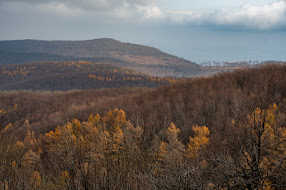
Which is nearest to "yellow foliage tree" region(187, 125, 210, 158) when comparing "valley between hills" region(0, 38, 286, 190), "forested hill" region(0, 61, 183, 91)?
"valley between hills" region(0, 38, 286, 190)

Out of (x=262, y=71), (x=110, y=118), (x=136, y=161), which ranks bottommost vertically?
(x=110, y=118)

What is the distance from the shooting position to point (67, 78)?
14300 centimetres

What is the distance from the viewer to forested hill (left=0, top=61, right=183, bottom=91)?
125m

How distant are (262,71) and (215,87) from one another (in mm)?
2826

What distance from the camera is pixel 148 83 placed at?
11800 centimetres

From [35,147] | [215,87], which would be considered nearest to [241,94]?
[215,87]

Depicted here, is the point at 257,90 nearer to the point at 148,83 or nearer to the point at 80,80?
the point at 148,83

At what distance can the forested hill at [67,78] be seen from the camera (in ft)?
410

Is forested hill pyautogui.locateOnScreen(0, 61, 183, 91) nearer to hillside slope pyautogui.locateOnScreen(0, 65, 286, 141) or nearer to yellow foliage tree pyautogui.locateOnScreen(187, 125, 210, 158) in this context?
hillside slope pyautogui.locateOnScreen(0, 65, 286, 141)

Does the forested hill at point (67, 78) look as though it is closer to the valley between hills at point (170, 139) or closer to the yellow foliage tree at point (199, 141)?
the valley between hills at point (170, 139)

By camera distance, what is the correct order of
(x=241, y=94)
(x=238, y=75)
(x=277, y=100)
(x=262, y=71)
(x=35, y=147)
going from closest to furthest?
(x=277, y=100), (x=241, y=94), (x=262, y=71), (x=238, y=75), (x=35, y=147)

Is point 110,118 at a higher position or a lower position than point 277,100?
lower

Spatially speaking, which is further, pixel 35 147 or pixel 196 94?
pixel 35 147

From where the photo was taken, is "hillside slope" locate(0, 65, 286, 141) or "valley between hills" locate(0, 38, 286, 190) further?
"hillside slope" locate(0, 65, 286, 141)
